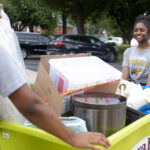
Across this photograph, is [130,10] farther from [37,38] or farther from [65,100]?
[65,100]

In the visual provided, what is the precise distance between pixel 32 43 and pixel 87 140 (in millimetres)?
14870

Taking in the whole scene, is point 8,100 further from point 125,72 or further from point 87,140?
point 125,72

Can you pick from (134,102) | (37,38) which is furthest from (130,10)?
(134,102)

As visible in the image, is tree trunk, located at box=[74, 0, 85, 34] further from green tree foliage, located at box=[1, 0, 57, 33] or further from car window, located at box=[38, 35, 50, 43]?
green tree foliage, located at box=[1, 0, 57, 33]

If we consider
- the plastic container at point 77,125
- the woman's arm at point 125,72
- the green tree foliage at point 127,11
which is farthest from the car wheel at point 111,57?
the plastic container at point 77,125

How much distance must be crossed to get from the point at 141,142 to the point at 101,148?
2.18 ft

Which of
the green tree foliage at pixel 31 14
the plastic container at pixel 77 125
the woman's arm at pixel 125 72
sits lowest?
the plastic container at pixel 77 125

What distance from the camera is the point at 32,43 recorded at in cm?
1570

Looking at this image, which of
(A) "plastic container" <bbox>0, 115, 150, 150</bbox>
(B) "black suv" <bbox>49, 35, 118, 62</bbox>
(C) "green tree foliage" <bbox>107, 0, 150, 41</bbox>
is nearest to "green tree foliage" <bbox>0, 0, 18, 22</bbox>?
(C) "green tree foliage" <bbox>107, 0, 150, 41</bbox>

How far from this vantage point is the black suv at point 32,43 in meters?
15.7

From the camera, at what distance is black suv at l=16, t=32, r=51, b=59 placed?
15.7 m

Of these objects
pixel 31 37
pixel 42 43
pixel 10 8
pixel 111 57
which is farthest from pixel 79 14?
pixel 10 8

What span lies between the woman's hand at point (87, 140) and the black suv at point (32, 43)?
48.0 ft

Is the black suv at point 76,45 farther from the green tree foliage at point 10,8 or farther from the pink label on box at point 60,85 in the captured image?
the green tree foliage at point 10,8
